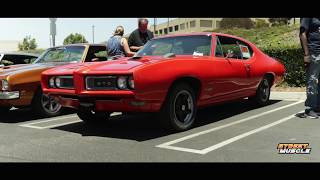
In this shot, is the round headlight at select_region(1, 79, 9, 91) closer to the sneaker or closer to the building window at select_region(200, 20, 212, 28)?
the sneaker

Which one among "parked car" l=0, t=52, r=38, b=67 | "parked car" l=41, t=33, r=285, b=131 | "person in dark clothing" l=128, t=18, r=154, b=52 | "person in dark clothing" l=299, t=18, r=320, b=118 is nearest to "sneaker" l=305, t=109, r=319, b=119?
"person in dark clothing" l=299, t=18, r=320, b=118

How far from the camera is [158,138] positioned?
5449mm

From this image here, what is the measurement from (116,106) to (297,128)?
2561 mm

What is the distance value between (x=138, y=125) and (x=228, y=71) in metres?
1.65

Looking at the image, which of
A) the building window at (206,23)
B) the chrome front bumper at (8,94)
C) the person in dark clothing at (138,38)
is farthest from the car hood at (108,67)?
the building window at (206,23)

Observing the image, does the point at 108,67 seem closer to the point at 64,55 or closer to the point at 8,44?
the point at 64,55

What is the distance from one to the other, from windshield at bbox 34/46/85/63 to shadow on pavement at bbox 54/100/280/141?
5.43ft

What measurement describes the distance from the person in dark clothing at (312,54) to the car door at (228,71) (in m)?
1.08

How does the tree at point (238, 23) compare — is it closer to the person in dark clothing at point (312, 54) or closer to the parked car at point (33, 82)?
the parked car at point (33, 82)
